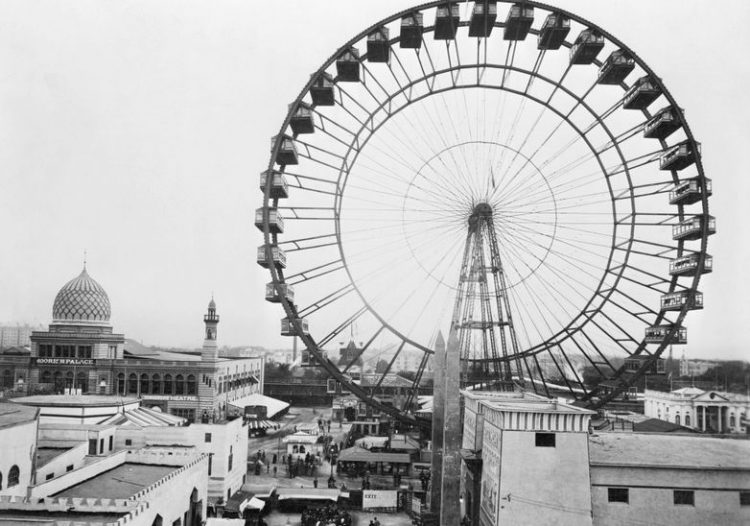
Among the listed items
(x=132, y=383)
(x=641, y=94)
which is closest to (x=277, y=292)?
(x=641, y=94)

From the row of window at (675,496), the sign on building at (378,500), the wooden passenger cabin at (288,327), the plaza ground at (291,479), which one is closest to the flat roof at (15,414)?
the wooden passenger cabin at (288,327)

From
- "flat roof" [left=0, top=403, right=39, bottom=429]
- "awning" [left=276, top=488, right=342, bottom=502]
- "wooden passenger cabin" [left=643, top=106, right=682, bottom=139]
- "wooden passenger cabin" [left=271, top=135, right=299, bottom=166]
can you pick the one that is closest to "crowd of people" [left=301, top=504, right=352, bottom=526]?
"awning" [left=276, top=488, right=342, bottom=502]

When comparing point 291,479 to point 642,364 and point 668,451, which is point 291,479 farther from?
point 668,451

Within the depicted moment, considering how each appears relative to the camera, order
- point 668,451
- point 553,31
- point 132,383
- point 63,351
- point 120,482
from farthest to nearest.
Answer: point 63,351 < point 132,383 < point 553,31 < point 668,451 < point 120,482

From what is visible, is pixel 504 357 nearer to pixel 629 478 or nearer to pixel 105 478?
pixel 629 478

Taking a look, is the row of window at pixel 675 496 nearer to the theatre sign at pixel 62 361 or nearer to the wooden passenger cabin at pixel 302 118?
the wooden passenger cabin at pixel 302 118

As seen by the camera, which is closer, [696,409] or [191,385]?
A: [696,409]
